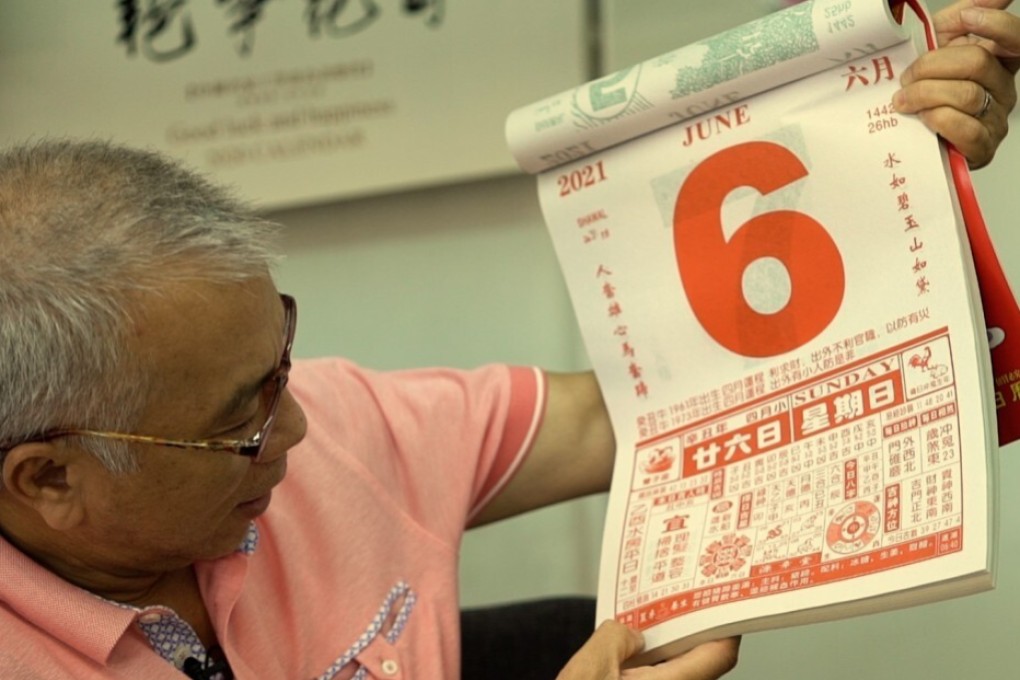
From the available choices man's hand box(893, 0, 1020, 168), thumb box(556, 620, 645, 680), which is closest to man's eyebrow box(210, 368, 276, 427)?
thumb box(556, 620, 645, 680)

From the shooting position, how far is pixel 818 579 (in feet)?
2.54

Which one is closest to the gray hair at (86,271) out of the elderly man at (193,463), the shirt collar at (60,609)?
the elderly man at (193,463)

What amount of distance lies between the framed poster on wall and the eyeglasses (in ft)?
1.96

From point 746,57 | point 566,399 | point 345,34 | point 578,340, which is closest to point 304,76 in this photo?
point 345,34

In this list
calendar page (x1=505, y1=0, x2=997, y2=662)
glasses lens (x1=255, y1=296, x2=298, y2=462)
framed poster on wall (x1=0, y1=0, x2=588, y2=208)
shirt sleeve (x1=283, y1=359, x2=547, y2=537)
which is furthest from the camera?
framed poster on wall (x1=0, y1=0, x2=588, y2=208)

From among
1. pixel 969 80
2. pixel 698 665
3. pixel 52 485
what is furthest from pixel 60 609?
pixel 969 80

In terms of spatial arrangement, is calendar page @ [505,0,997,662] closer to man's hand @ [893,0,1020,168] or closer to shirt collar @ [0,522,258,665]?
man's hand @ [893,0,1020,168]

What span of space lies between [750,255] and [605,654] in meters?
0.32

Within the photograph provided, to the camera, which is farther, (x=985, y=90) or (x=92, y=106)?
(x=92, y=106)

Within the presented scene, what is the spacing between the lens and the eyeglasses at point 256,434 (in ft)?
2.69

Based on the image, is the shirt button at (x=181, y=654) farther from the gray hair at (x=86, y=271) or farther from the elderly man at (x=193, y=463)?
the gray hair at (x=86, y=271)

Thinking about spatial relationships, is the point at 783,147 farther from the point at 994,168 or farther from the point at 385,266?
the point at 385,266

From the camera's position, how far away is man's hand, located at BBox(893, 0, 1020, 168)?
78 centimetres

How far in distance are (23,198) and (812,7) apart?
1.84 feet
